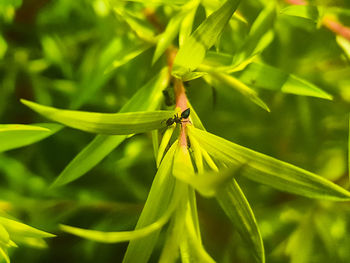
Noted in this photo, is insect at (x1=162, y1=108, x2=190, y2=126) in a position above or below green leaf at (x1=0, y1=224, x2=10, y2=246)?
above

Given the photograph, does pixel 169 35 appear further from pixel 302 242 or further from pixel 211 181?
pixel 302 242

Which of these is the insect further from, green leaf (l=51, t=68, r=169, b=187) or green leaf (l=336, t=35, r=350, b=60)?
green leaf (l=336, t=35, r=350, b=60)

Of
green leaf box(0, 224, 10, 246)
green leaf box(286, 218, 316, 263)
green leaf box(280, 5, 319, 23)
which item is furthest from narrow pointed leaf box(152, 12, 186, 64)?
green leaf box(286, 218, 316, 263)

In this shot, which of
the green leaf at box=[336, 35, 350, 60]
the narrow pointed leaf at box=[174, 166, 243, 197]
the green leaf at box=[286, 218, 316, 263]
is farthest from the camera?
the green leaf at box=[286, 218, 316, 263]

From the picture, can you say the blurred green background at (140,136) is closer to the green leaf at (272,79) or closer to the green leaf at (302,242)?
the green leaf at (302,242)

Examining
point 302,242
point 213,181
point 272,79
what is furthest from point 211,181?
point 302,242

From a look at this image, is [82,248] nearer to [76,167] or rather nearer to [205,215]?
[205,215]
